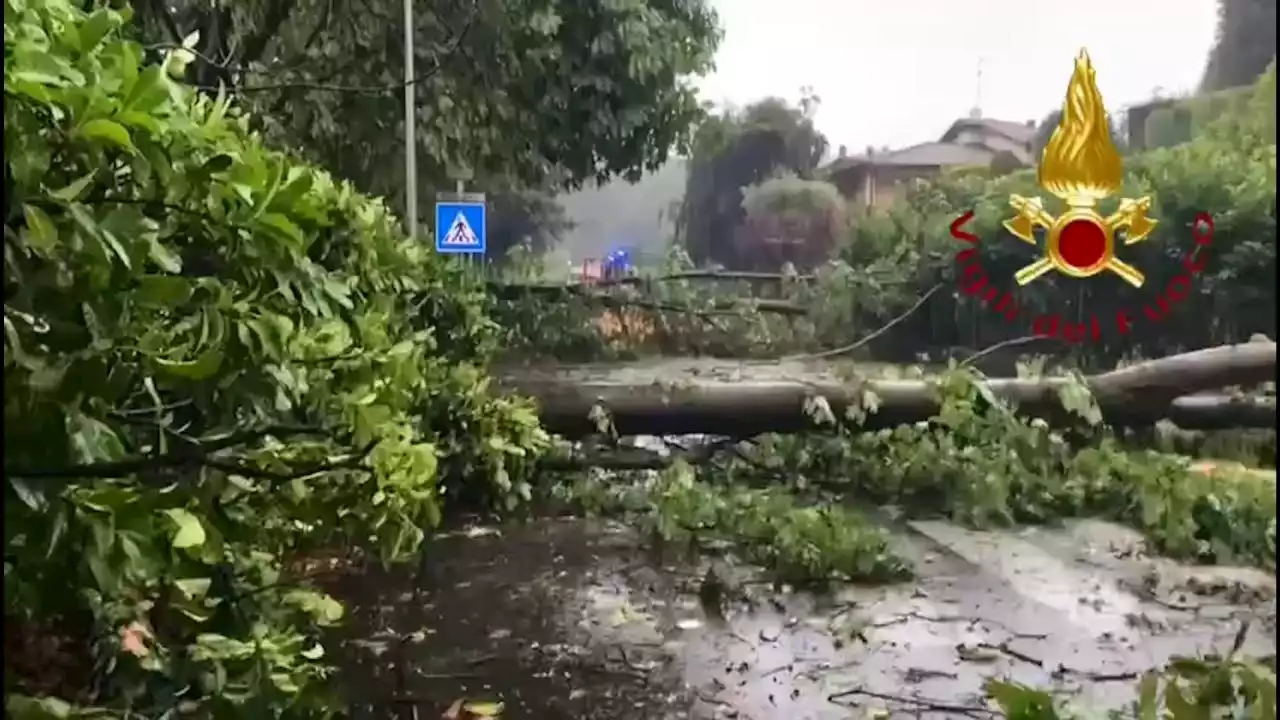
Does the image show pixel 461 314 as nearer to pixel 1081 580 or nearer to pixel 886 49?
pixel 886 49

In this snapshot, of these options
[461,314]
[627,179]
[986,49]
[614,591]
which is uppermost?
[986,49]

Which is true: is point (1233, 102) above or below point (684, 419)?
above

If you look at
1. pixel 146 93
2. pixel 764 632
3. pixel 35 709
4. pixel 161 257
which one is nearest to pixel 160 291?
pixel 161 257

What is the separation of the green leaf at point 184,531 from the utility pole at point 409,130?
4.49 ft

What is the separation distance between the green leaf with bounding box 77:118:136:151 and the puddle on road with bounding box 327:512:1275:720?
88 cm

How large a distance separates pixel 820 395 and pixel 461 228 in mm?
662

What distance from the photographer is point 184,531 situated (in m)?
0.73

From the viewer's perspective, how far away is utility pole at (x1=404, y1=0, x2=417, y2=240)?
2074 millimetres

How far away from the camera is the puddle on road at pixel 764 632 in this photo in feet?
4.69

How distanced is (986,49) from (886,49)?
134 mm

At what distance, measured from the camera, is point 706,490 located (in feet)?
6.56

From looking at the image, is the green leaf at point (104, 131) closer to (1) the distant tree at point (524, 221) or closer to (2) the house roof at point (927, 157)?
(2) the house roof at point (927, 157)

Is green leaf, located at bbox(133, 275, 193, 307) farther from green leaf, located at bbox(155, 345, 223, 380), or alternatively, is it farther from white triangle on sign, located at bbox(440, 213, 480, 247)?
white triangle on sign, located at bbox(440, 213, 480, 247)

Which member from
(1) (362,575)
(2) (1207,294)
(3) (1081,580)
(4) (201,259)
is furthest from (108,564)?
(3) (1081,580)
